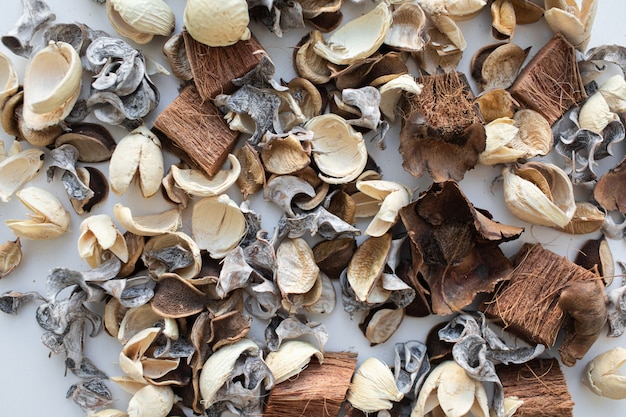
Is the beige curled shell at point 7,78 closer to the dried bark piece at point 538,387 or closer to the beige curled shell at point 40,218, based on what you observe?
the beige curled shell at point 40,218

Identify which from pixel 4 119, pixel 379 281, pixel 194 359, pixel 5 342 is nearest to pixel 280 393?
pixel 194 359

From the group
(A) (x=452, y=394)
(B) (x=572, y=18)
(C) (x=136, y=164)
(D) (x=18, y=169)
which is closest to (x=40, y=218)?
(D) (x=18, y=169)

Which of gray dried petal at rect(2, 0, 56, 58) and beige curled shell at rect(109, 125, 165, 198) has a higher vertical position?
gray dried petal at rect(2, 0, 56, 58)

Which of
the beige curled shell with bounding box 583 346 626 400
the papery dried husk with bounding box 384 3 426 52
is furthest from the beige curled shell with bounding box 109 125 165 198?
the beige curled shell with bounding box 583 346 626 400

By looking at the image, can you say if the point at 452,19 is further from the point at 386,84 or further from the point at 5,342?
the point at 5,342

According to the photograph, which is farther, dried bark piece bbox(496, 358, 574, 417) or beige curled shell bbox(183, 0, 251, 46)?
dried bark piece bbox(496, 358, 574, 417)

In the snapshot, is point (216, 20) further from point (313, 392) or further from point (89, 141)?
point (313, 392)

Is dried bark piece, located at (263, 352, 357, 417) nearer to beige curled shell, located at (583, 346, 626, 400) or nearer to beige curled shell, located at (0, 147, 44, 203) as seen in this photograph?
beige curled shell, located at (583, 346, 626, 400)

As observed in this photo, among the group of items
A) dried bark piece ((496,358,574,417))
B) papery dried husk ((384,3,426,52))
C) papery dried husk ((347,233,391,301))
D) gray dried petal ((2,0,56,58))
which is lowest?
dried bark piece ((496,358,574,417))
